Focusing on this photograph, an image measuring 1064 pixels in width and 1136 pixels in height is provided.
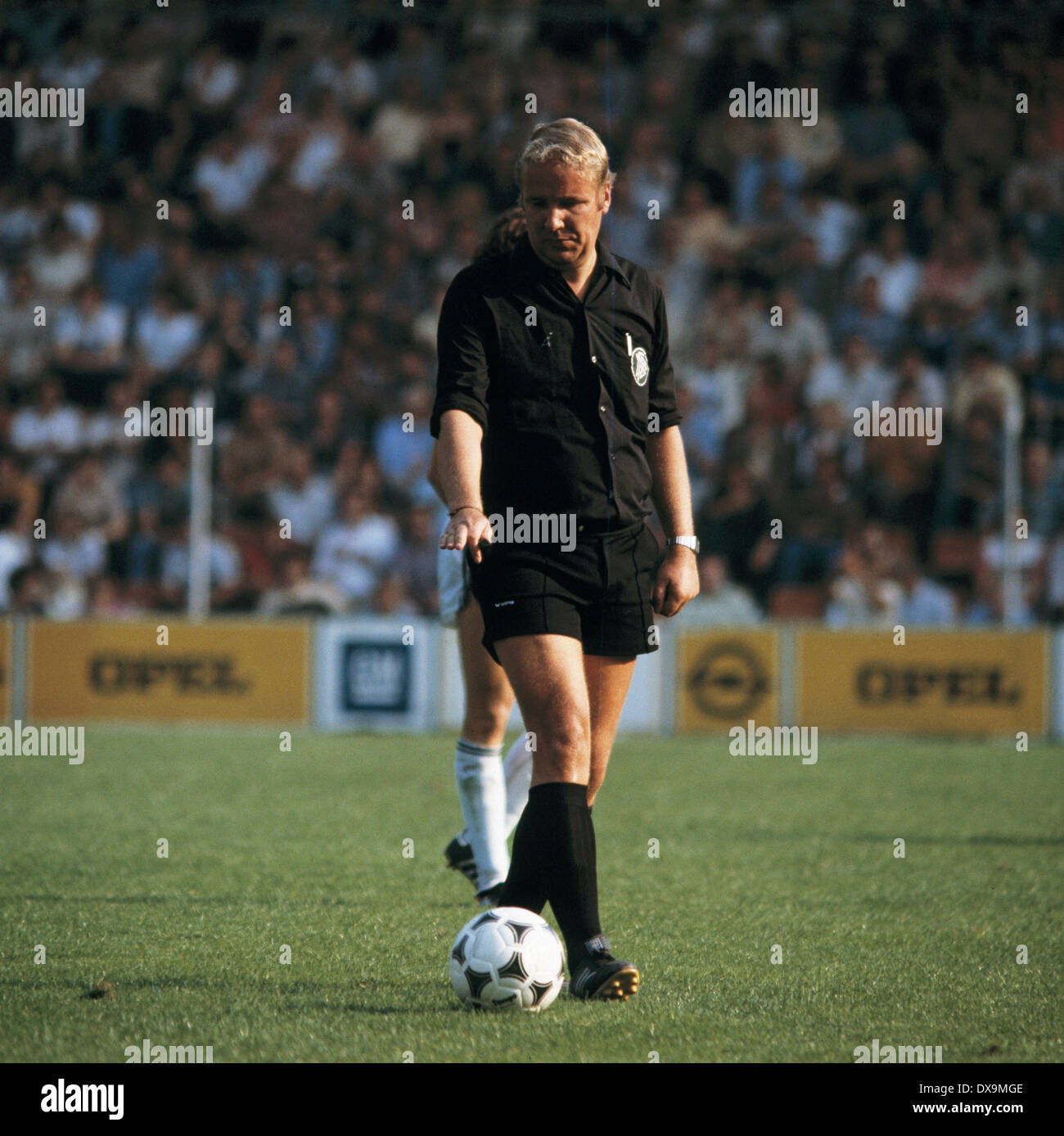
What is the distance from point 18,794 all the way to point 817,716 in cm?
679

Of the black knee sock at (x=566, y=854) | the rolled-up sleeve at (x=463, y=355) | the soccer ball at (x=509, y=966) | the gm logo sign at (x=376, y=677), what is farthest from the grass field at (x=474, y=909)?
the gm logo sign at (x=376, y=677)

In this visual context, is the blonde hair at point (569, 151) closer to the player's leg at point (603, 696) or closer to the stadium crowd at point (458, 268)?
the player's leg at point (603, 696)

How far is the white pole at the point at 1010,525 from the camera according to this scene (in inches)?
552

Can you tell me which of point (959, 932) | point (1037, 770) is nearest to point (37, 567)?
point (1037, 770)

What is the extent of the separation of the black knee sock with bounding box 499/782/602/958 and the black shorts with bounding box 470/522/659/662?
40cm

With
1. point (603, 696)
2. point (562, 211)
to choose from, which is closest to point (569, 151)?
point (562, 211)

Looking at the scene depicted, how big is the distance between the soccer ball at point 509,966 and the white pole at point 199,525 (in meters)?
10.4

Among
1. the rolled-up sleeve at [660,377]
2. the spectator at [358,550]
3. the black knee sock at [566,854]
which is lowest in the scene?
the black knee sock at [566,854]

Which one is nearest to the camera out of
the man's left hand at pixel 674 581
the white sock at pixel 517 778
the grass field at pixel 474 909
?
the grass field at pixel 474 909

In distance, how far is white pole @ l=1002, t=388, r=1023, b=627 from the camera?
14016mm

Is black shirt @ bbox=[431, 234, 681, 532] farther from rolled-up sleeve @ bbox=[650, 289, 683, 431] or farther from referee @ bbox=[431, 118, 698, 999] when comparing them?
rolled-up sleeve @ bbox=[650, 289, 683, 431]

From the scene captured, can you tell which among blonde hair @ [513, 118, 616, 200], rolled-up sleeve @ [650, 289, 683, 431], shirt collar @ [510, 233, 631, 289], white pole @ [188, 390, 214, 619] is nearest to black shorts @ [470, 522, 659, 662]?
rolled-up sleeve @ [650, 289, 683, 431]

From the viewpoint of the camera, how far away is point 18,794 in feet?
30.5
